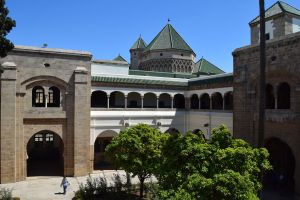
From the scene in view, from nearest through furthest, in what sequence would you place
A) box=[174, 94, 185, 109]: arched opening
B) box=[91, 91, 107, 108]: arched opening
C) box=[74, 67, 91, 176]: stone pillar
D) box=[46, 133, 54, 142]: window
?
box=[74, 67, 91, 176]: stone pillar
box=[91, 91, 107, 108]: arched opening
box=[174, 94, 185, 109]: arched opening
box=[46, 133, 54, 142]: window

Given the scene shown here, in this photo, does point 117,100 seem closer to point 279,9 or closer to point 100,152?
point 100,152

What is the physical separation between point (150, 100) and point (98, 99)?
5.63 meters

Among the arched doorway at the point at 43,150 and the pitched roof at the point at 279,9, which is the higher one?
the pitched roof at the point at 279,9

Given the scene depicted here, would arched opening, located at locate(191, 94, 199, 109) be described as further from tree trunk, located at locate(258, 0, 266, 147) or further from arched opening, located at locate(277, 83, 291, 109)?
tree trunk, located at locate(258, 0, 266, 147)

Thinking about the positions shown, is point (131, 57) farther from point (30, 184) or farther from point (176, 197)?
point (176, 197)

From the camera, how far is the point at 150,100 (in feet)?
97.2

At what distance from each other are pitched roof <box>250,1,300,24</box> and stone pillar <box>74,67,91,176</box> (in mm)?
14631

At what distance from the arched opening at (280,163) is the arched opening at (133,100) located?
43.1ft

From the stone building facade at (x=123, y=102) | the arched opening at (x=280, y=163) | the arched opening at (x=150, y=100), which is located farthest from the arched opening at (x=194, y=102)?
the arched opening at (x=280, y=163)

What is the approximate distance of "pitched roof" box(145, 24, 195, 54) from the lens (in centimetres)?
3728

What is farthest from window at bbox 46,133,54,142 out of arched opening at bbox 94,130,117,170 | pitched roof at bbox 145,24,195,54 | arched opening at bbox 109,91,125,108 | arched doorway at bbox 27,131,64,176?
pitched roof at bbox 145,24,195,54

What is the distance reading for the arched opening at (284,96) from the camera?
1894 centimetres

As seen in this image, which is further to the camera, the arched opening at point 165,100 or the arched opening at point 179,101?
the arched opening at point 179,101

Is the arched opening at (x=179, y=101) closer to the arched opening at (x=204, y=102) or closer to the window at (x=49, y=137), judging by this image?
the arched opening at (x=204, y=102)
